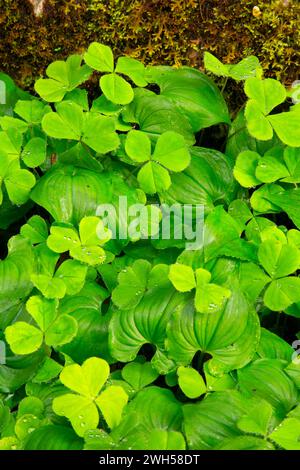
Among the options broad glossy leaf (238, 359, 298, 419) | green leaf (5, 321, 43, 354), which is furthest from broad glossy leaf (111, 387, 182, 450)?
green leaf (5, 321, 43, 354)

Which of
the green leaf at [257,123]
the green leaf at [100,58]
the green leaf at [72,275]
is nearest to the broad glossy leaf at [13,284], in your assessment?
the green leaf at [72,275]

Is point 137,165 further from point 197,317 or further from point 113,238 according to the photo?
point 197,317

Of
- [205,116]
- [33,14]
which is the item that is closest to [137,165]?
[205,116]

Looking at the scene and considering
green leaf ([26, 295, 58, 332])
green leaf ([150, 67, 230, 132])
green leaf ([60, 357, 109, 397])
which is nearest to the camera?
green leaf ([60, 357, 109, 397])

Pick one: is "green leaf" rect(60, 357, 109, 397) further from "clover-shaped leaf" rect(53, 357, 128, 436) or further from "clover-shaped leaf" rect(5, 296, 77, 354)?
"clover-shaped leaf" rect(5, 296, 77, 354)

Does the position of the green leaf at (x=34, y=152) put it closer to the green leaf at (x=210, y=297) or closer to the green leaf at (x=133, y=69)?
the green leaf at (x=133, y=69)
